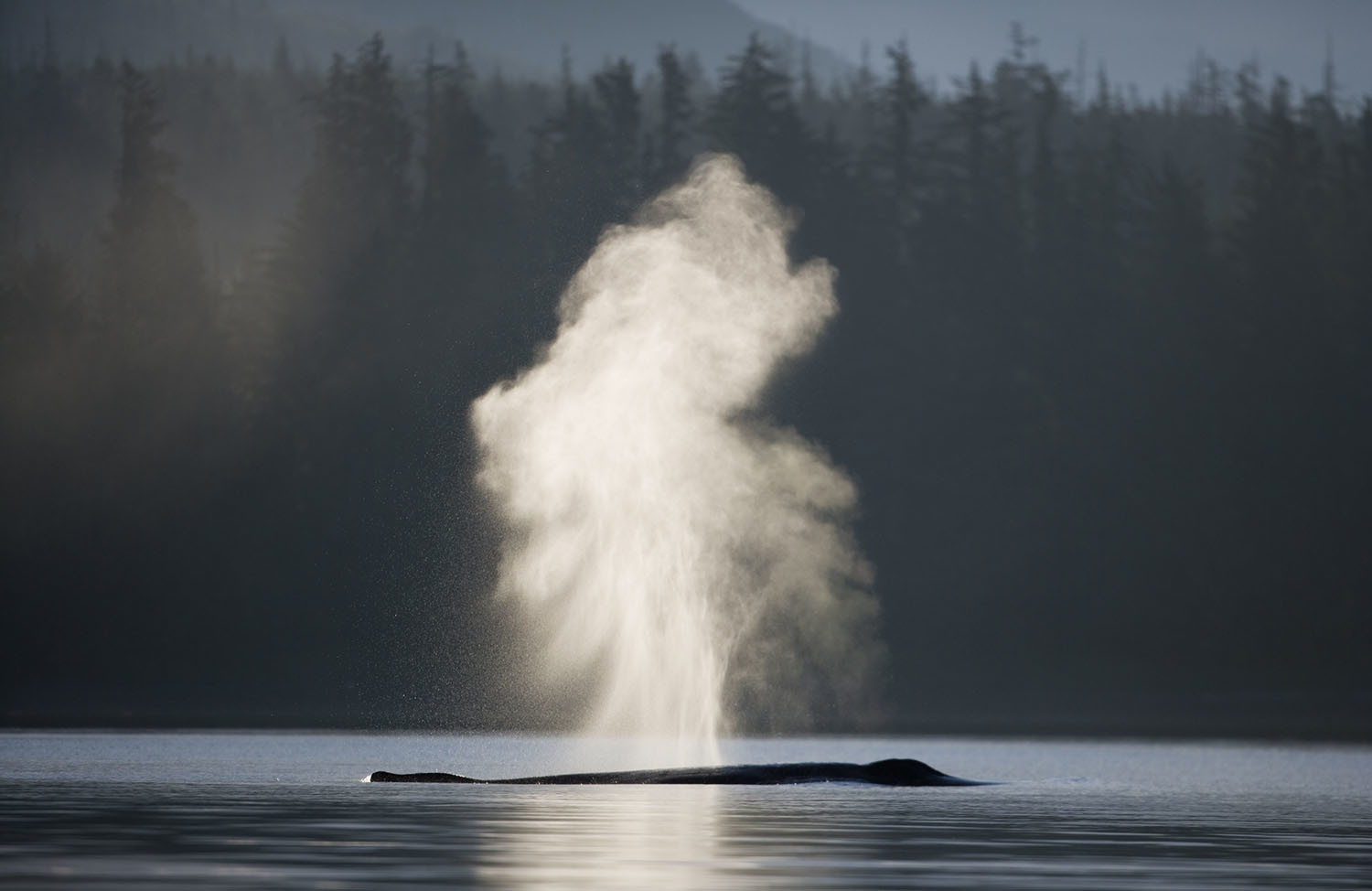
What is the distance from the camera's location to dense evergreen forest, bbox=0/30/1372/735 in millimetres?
118125

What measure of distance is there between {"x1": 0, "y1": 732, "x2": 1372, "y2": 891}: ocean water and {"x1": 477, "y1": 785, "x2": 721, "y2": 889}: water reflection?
0.07 metres

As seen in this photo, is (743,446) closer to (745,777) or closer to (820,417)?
(745,777)

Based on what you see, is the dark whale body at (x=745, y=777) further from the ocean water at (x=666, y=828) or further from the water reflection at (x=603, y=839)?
the water reflection at (x=603, y=839)

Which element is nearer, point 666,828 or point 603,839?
point 603,839

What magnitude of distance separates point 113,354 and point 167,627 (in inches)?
1055

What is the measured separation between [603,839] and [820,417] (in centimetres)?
10028

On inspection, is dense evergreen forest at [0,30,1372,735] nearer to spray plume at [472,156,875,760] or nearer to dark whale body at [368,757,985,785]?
spray plume at [472,156,875,760]

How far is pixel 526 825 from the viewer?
93.5 ft

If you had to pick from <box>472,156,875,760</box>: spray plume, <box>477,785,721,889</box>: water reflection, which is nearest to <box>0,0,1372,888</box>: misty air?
<box>472,156,875,760</box>: spray plume

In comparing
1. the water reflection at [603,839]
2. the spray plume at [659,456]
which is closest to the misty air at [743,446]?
the spray plume at [659,456]

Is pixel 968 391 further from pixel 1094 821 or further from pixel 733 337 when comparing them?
pixel 1094 821

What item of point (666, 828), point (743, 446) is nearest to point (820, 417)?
point (743, 446)

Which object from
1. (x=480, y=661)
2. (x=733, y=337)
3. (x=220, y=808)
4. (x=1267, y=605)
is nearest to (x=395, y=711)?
(x=480, y=661)

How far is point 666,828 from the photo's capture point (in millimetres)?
28078
